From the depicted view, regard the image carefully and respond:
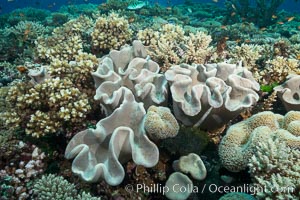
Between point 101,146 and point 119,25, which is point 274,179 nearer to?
point 101,146

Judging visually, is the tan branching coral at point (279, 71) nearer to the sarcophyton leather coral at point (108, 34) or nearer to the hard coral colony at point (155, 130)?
the hard coral colony at point (155, 130)

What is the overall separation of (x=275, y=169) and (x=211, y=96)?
1021mm

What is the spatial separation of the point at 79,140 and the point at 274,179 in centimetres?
198

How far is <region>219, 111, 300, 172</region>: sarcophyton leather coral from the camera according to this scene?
246 cm

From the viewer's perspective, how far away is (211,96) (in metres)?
2.94

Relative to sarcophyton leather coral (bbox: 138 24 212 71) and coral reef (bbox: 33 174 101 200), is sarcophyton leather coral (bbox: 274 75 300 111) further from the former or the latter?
coral reef (bbox: 33 174 101 200)

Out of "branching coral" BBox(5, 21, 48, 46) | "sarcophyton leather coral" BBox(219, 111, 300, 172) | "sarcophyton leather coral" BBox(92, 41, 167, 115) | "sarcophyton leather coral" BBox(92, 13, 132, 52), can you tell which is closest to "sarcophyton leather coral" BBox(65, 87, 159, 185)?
"sarcophyton leather coral" BBox(92, 41, 167, 115)

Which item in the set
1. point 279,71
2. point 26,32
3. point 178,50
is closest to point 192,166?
point 279,71

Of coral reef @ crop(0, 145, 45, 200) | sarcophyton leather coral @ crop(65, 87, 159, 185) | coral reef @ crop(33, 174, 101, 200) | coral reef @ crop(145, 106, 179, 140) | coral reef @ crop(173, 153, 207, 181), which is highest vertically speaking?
coral reef @ crop(145, 106, 179, 140)

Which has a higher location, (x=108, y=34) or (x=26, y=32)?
(x=108, y=34)

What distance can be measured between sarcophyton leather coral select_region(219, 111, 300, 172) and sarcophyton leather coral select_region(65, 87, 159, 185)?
74 centimetres

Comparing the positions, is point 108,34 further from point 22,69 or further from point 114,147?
point 114,147

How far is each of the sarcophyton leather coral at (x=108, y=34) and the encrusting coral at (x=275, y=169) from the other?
11.6ft

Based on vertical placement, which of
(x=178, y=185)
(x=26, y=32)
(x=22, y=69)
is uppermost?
(x=22, y=69)
